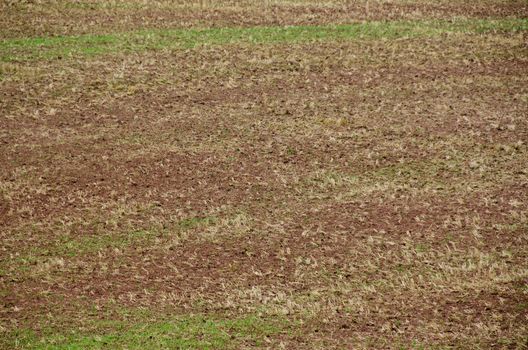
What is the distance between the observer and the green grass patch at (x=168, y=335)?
33.7ft

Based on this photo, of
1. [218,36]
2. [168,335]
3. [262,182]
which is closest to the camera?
[168,335]

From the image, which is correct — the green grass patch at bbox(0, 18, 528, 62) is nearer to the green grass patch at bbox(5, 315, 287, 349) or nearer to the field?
the field

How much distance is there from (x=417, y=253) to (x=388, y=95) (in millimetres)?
8034

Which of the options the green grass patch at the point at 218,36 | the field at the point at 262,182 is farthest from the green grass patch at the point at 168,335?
the green grass patch at the point at 218,36

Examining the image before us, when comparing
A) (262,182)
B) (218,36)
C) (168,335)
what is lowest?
(168,335)

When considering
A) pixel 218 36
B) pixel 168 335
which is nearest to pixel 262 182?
pixel 168 335

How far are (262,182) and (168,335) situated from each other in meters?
5.42

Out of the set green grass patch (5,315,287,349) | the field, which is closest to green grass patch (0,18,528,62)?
the field

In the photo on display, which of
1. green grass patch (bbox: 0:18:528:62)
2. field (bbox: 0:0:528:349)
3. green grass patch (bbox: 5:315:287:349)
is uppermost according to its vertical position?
green grass patch (bbox: 0:18:528:62)

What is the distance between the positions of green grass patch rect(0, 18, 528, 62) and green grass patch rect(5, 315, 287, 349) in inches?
526

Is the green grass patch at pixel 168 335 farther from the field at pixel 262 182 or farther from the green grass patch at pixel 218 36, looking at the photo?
the green grass patch at pixel 218 36

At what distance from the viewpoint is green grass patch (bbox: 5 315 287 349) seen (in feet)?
33.7

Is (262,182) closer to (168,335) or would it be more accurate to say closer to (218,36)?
(168,335)

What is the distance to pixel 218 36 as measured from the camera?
23828 millimetres
